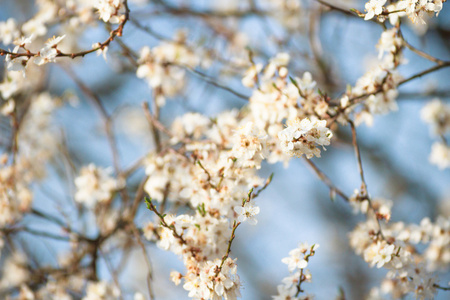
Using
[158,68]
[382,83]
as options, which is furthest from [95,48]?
[382,83]

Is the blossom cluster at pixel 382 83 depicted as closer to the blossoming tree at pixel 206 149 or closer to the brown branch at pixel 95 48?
the blossoming tree at pixel 206 149

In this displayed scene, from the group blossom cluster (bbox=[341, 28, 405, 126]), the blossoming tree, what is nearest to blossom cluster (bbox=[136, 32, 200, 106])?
the blossoming tree

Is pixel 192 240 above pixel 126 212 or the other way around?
the other way around

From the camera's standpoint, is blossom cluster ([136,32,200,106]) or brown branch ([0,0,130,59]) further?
blossom cluster ([136,32,200,106])

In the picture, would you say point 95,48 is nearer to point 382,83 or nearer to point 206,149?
point 206,149

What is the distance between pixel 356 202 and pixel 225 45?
252 centimetres

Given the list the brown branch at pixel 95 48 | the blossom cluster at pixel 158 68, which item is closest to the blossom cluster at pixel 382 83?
the blossom cluster at pixel 158 68

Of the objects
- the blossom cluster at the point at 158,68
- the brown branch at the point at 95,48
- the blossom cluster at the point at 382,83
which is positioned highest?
the blossom cluster at the point at 158,68

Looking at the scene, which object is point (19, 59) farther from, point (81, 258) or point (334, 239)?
point (334, 239)

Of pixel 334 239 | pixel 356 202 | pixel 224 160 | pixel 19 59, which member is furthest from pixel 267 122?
pixel 334 239

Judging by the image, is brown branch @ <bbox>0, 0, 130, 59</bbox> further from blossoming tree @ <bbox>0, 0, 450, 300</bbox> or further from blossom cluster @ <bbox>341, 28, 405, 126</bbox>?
blossom cluster @ <bbox>341, 28, 405, 126</bbox>

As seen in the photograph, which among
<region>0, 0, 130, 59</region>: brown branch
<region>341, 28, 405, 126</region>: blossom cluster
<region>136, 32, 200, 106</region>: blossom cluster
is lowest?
<region>341, 28, 405, 126</region>: blossom cluster

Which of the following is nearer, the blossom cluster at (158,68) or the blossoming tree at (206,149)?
the blossoming tree at (206,149)

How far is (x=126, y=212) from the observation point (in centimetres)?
273
